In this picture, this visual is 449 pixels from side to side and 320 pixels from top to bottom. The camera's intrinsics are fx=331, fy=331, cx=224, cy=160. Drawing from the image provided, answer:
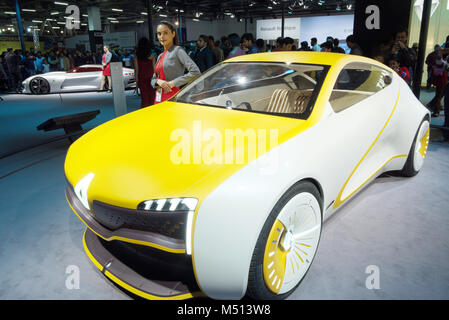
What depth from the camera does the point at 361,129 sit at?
93.4 inches

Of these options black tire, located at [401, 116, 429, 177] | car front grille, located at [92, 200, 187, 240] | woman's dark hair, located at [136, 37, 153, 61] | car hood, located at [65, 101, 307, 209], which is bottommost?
black tire, located at [401, 116, 429, 177]

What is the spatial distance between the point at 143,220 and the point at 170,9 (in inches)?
1191

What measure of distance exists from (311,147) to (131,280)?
1.21m

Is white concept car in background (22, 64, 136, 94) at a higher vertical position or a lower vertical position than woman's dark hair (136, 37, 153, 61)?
lower

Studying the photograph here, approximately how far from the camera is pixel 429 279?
2.05 metres

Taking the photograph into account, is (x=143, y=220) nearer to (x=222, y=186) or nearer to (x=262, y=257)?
(x=222, y=186)

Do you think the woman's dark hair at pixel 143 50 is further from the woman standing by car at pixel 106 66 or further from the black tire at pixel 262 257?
the woman standing by car at pixel 106 66

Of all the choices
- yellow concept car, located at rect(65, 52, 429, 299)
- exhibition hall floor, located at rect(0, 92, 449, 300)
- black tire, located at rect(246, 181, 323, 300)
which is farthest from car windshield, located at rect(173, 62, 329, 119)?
exhibition hall floor, located at rect(0, 92, 449, 300)

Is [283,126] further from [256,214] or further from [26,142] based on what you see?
[26,142]

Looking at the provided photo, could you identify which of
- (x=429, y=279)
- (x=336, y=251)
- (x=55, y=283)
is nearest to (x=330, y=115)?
(x=336, y=251)

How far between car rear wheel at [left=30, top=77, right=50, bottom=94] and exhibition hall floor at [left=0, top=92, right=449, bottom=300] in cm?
760

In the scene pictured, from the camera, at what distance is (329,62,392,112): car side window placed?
2.66m

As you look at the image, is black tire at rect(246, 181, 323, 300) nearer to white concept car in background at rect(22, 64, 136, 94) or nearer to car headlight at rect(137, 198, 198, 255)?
car headlight at rect(137, 198, 198, 255)

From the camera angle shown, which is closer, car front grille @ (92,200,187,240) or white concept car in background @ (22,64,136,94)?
car front grille @ (92,200,187,240)
